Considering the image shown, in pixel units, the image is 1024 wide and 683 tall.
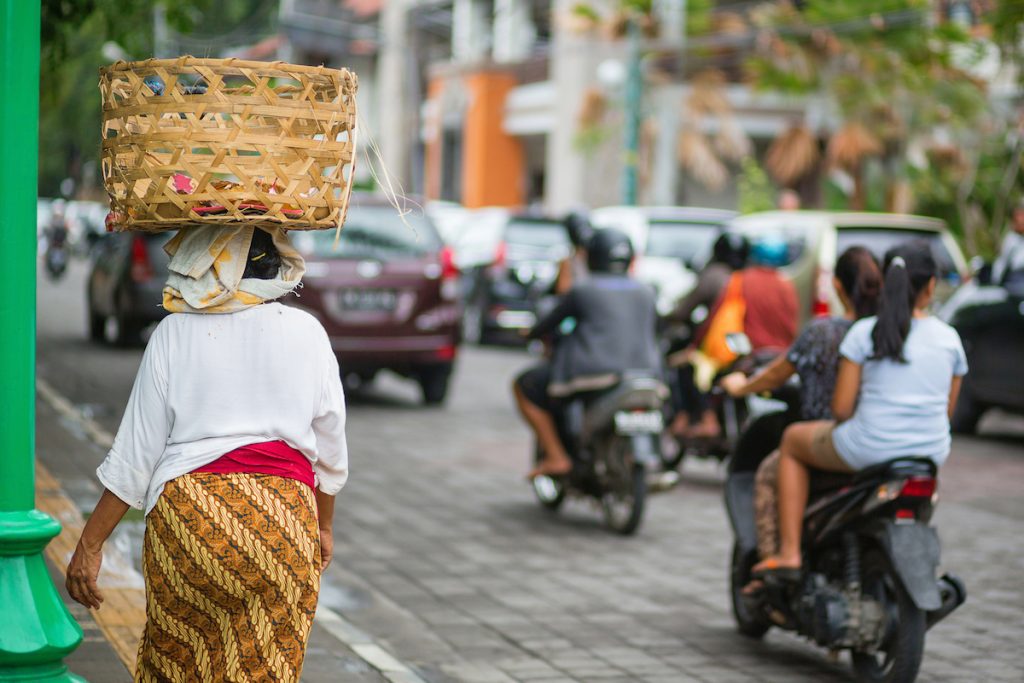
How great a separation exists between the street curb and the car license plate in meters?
5.70

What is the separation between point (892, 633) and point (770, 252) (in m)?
4.67

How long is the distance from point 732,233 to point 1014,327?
3.36 metres

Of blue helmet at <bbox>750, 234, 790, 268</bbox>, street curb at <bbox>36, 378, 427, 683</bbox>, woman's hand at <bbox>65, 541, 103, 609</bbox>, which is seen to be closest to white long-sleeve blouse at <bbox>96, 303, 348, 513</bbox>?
woman's hand at <bbox>65, 541, 103, 609</bbox>

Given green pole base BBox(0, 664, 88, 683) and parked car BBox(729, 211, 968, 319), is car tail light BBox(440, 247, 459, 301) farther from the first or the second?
green pole base BBox(0, 664, 88, 683)

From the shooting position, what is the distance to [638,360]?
8797 millimetres

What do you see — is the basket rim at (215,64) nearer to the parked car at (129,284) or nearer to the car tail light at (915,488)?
the car tail light at (915,488)

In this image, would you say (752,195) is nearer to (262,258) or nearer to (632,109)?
(632,109)

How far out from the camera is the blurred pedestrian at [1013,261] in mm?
13031

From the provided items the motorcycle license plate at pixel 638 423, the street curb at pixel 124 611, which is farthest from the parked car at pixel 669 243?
the street curb at pixel 124 611

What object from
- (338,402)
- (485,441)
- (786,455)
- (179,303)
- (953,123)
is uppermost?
(953,123)

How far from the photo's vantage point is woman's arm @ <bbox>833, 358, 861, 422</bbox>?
18.9ft

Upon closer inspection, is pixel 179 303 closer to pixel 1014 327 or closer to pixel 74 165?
pixel 1014 327

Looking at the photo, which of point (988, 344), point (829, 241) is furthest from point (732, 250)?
point (988, 344)

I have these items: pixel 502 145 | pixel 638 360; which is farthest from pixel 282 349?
pixel 502 145
